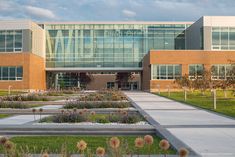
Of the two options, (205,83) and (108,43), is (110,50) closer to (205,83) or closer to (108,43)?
(108,43)

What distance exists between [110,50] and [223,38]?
19.6 meters

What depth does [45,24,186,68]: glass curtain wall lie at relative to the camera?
78.1 meters

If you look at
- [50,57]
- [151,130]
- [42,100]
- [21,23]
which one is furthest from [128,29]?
[151,130]

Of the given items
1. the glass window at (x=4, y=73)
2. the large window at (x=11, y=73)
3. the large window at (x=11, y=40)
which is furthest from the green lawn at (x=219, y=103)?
the large window at (x=11, y=40)

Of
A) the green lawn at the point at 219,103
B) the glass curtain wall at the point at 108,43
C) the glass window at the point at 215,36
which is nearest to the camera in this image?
the green lawn at the point at 219,103

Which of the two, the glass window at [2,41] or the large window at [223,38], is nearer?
the large window at [223,38]

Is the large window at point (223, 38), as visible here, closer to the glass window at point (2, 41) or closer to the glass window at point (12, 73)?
the glass window at point (12, 73)

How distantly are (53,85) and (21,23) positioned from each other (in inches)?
630

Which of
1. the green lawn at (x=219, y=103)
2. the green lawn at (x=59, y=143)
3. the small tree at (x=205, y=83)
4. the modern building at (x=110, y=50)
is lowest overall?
the green lawn at (x=219, y=103)

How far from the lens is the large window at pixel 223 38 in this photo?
6888cm

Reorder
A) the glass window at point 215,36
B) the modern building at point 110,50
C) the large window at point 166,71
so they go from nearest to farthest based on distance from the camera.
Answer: the large window at point 166,71 < the modern building at point 110,50 < the glass window at point 215,36

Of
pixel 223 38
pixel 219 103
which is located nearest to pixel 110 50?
pixel 223 38

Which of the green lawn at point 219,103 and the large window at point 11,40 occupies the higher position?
the large window at point 11,40

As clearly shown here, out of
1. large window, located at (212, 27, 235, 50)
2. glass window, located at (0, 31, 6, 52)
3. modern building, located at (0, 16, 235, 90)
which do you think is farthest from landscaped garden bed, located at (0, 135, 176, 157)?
glass window, located at (0, 31, 6, 52)
